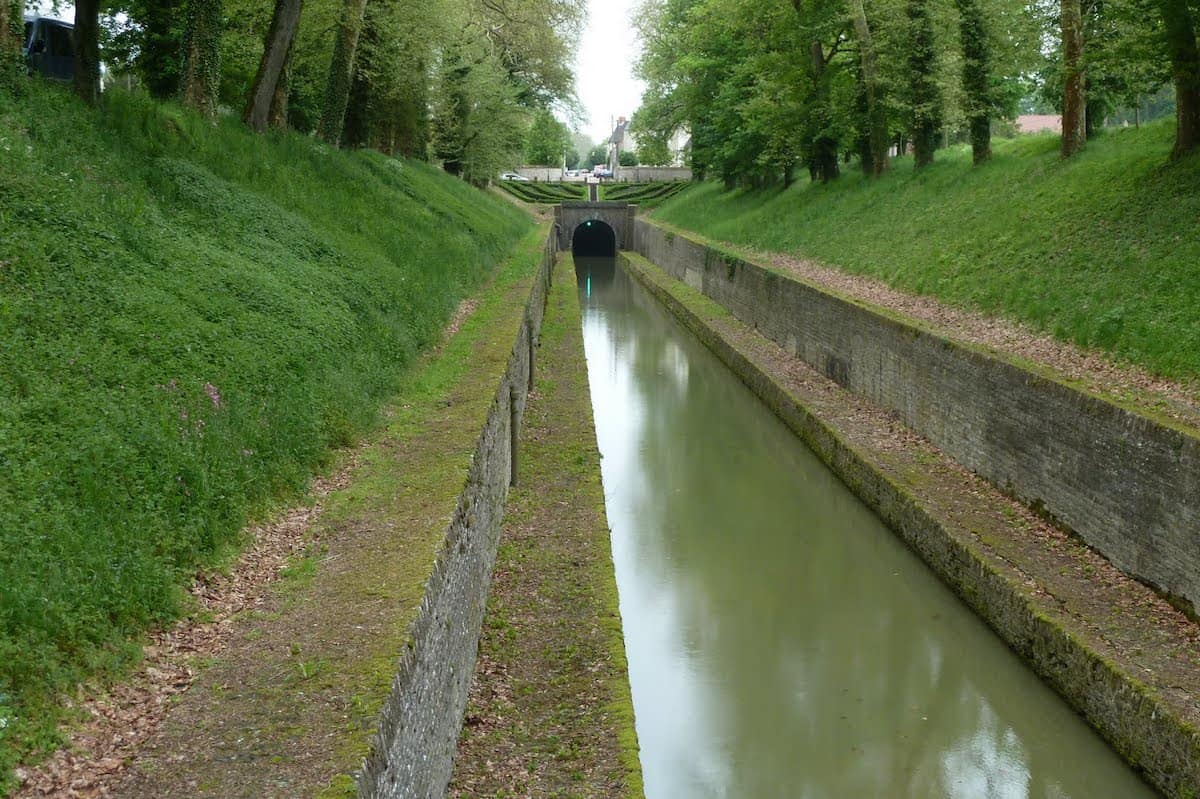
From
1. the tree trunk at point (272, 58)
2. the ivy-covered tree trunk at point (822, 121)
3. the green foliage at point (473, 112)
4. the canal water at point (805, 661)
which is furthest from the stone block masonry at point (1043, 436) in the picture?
the green foliage at point (473, 112)

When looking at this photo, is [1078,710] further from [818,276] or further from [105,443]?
[818,276]

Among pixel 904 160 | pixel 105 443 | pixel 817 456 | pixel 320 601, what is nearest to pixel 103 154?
pixel 105 443

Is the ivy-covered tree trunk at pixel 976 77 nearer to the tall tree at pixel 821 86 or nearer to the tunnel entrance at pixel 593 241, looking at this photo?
the tall tree at pixel 821 86

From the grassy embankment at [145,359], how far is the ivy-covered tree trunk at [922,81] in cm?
1433

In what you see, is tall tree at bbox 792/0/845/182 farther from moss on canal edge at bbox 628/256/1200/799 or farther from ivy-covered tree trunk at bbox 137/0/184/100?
ivy-covered tree trunk at bbox 137/0/184/100

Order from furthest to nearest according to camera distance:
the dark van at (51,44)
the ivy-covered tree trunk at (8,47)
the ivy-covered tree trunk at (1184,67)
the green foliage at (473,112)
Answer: the green foliage at (473,112) < the dark van at (51,44) < the ivy-covered tree trunk at (1184,67) < the ivy-covered tree trunk at (8,47)

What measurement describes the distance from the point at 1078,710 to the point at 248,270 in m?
8.37

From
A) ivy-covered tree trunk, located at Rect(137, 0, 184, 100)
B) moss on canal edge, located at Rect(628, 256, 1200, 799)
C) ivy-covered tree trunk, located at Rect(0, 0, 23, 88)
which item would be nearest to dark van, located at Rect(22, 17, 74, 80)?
ivy-covered tree trunk, located at Rect(137, 0, 184, 100)

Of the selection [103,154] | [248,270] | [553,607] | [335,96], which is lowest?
[553,607]

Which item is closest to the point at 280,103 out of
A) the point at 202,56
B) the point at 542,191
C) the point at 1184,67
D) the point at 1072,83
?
the point at 202,56

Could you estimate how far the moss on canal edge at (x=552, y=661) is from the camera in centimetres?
636

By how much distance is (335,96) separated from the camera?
2167cm

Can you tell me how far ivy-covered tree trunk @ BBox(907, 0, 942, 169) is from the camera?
2412 centimetres

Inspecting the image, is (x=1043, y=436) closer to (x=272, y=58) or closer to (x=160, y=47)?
(x=272, y=58)
